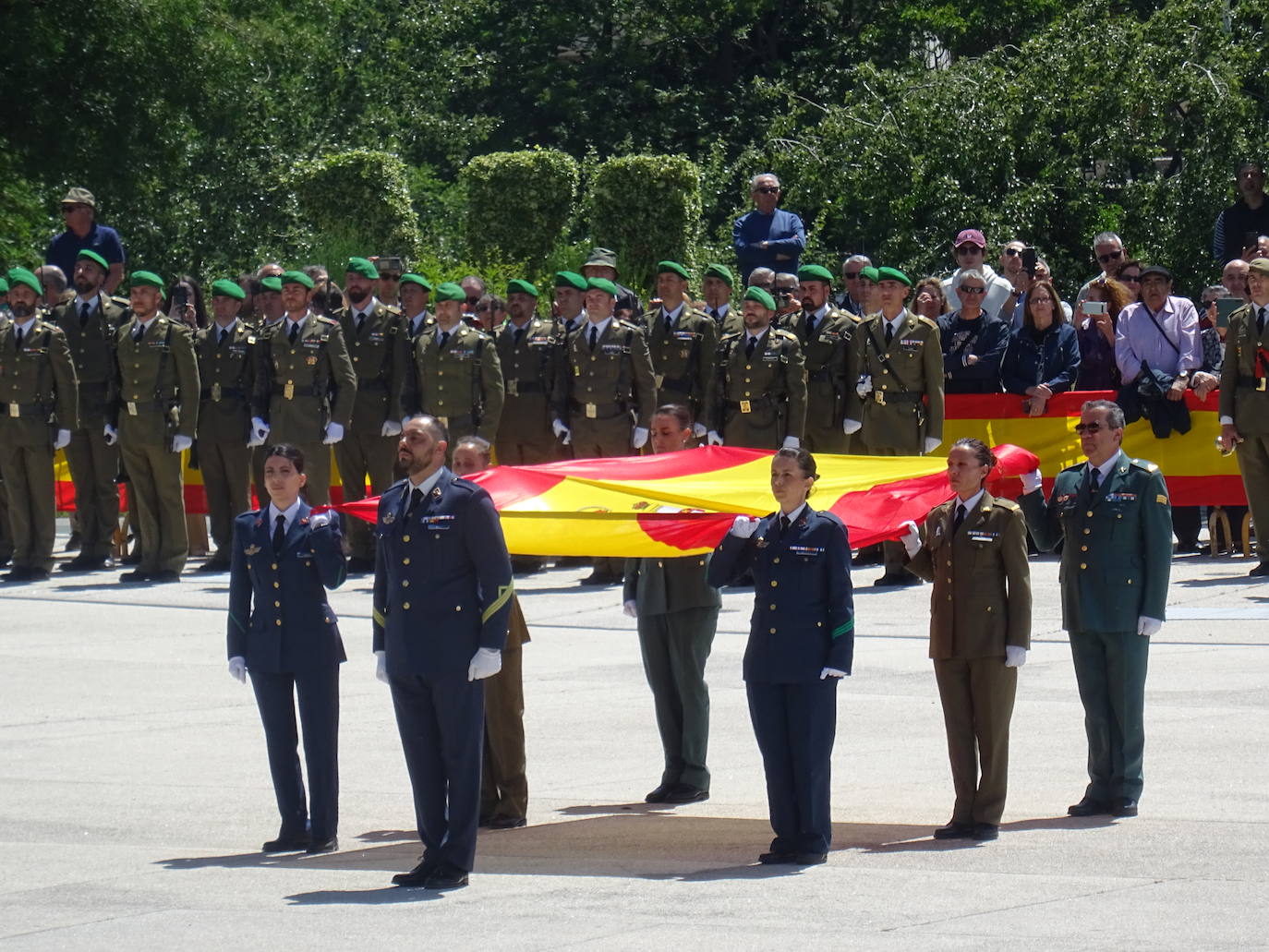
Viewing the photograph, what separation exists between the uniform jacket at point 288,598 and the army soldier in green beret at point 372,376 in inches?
313

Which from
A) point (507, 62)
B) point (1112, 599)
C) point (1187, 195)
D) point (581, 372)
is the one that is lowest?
point (1112, 599)

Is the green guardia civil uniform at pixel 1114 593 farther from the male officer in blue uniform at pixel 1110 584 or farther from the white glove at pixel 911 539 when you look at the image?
the white glove at pixel 911 539

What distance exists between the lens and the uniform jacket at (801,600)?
31.0ft

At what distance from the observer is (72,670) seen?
1473 centimetres

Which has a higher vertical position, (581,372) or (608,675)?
(581,372)

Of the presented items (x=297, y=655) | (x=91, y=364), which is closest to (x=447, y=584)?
(x=297, y=655)

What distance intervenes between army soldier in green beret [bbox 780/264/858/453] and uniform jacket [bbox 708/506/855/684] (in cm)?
747


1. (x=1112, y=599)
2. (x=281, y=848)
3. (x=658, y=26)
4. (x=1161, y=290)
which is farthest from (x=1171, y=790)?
(x=658, y=26)

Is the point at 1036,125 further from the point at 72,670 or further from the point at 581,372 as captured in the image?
the point at 72,670

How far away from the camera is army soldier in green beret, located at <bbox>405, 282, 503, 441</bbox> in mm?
17641

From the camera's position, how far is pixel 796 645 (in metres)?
9.45

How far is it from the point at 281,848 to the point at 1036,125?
45.4 ft

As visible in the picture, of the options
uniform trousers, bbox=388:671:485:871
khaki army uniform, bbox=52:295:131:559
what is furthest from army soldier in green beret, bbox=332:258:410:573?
uniform trousers, bbox=388:671:485:871

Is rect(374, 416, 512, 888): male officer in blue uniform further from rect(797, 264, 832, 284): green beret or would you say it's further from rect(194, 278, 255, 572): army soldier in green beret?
rect(194, 278, 255, 572): army soldier in green beret
